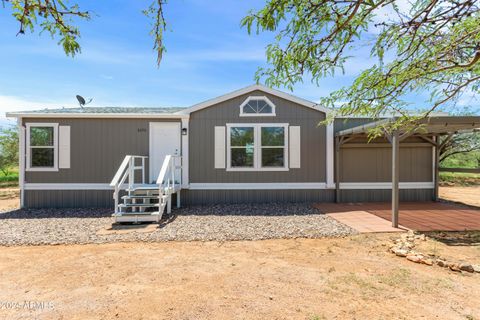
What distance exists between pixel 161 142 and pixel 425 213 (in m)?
7.56

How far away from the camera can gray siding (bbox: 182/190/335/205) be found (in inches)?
311

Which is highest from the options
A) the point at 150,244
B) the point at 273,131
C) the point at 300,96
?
the point at 300,96

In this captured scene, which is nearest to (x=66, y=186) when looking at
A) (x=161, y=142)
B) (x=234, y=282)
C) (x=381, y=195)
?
(x=161, y=142)

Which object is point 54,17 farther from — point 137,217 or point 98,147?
point 98,147

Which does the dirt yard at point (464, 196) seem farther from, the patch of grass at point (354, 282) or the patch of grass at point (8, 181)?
the patch of grass at point (8, 181)

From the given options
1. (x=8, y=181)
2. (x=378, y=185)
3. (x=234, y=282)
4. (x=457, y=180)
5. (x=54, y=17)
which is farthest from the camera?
(x=8, y=181)

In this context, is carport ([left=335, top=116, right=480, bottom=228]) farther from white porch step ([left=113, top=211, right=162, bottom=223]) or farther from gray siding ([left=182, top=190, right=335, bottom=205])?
white porch step ([left=113, top=211, right=162, bottom=223])

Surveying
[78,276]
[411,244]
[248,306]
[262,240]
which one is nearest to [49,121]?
[78,276]

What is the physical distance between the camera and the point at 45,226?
18.5 feet

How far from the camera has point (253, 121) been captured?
791 cm

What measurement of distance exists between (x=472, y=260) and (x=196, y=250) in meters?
4.03

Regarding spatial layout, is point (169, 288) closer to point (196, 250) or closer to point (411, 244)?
point (196, 250)

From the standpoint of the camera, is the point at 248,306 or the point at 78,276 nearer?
the point at 248,306

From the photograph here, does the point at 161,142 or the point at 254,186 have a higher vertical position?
the point at 161,142
